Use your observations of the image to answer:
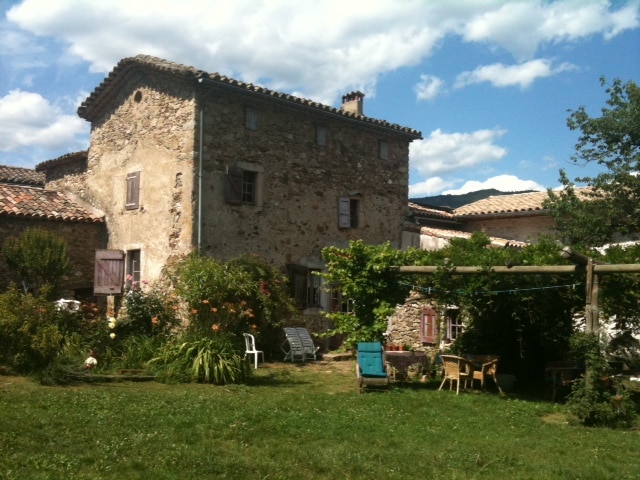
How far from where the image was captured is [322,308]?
17.3 metres

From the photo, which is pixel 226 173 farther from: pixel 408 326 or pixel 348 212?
pixel 408 326

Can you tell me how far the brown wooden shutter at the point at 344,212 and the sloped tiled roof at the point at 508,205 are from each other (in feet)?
16.8

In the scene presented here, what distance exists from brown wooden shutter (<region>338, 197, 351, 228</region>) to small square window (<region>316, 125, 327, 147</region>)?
1.61m

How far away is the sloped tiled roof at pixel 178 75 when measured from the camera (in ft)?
49.1

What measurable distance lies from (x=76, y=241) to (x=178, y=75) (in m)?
5.21

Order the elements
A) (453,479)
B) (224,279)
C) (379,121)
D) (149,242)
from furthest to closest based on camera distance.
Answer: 1. (379,121)
2. (149,242)
3. (224,279)
4. (453,479)

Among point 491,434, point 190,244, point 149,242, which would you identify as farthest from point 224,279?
point 491,434

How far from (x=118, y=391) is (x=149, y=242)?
22.7 ft

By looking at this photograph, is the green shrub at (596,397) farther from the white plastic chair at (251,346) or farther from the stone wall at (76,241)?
the stone wall at (76,241)

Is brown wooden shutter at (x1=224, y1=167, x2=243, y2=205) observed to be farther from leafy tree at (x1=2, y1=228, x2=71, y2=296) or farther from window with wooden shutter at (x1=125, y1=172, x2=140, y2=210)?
leafy tree at (x1=2, y1=228, x2=71, y2=296)

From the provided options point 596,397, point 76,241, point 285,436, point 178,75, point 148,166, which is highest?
point 178,75

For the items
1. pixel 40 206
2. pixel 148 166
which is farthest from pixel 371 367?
pixel 40 206

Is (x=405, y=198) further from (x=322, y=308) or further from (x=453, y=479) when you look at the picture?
(x=453, y=479)

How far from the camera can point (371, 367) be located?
11.1m
